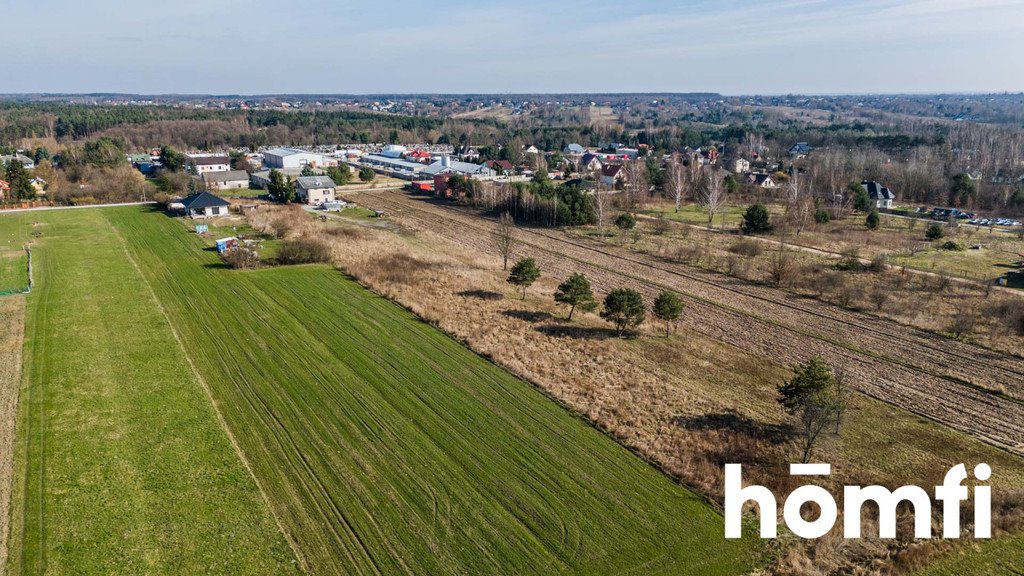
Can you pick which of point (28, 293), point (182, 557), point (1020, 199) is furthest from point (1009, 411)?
point (1020, 199)

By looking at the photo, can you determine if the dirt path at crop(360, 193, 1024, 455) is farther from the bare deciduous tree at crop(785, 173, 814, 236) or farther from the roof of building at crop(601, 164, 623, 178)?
the roof of building at crop(601, 164, 623, 178)

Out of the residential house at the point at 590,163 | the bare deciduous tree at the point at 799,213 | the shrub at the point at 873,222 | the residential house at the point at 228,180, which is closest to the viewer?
the bare deciduous tree at the point at 799,213

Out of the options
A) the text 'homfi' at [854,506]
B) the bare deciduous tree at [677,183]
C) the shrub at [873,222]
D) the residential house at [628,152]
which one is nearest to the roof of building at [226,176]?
the bare deciduous tree at [677,183]

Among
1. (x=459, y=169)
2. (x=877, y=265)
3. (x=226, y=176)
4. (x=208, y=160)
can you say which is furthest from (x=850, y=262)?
(x=208, y=160)

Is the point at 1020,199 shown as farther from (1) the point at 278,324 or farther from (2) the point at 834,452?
(1) the point at 278,324

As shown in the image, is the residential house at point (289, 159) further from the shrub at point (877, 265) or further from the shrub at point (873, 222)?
the shrub at point (877, 265)

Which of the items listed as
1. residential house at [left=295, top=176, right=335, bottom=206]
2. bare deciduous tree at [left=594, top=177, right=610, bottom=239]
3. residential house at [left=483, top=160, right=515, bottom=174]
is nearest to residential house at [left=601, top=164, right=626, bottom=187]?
residential house at [left=483, top=160, right=515, bottom=174]
